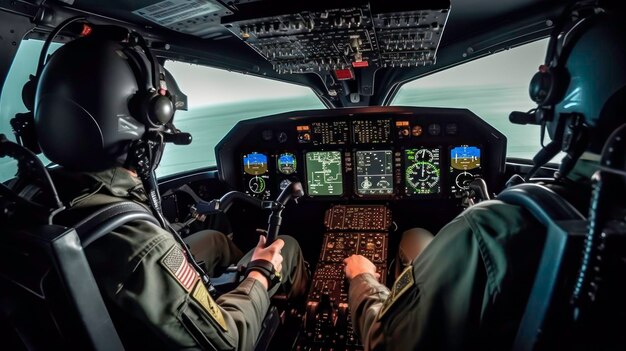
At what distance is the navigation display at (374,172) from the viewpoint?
8.64ft

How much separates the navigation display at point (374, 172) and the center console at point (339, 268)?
0.13m

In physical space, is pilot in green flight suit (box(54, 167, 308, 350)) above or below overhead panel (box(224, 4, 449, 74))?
below

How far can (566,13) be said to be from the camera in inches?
37.8

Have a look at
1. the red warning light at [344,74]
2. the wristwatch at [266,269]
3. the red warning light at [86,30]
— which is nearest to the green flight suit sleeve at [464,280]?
the wristwatch at [266,269]

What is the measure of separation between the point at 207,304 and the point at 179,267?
0.43ft

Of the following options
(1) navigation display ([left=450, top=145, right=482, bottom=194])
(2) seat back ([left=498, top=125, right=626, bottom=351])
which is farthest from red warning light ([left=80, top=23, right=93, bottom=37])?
(1) navigation display ([left=450, top=145, right=482, bottom=194])

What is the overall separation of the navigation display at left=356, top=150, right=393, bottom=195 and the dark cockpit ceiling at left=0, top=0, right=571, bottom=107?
801 mm

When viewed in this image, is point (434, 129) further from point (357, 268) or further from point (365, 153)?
point (357, 268)

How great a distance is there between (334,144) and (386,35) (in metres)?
0.79

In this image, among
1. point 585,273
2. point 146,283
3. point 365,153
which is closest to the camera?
point 585,273

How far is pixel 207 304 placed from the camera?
1.02 meters

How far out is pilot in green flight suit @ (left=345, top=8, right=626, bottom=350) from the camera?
71 cm

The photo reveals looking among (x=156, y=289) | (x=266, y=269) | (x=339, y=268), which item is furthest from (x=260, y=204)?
(x=156, y=289)

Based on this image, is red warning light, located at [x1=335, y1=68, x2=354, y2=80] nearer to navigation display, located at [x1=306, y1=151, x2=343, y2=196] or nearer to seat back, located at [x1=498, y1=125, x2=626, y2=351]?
navigation display, located at [x1=306, y1=151, x2=343, y2=196]
